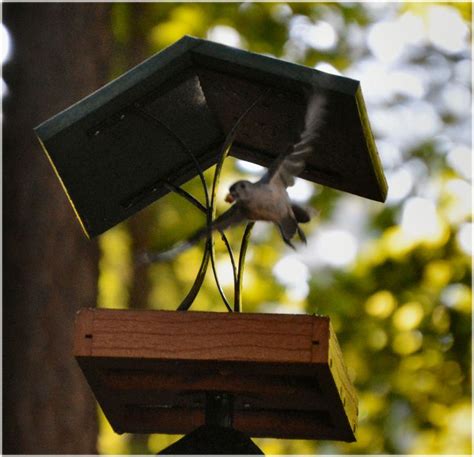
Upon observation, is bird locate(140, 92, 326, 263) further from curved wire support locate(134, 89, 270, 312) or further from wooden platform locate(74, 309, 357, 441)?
wooden platform locate(74, 309, 357, 441)

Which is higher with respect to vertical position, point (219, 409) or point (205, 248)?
point (205, 248)

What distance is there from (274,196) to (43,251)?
2.22 m

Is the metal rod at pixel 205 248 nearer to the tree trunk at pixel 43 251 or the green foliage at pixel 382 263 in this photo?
the tree trunk at pixel 43 251

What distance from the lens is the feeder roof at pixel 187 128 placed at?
256 centimetres

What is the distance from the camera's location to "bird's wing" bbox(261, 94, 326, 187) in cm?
249

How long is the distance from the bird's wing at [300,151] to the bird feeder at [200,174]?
3 centimetres

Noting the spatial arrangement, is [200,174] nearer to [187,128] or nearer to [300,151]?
[187,128]

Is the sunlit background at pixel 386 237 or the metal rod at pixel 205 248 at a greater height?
the sunlit background at pixel 386 237

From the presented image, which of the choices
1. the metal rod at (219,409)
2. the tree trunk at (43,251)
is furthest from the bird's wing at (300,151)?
the tree trunk at (43,251)

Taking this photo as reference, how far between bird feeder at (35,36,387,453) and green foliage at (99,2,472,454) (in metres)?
3.01

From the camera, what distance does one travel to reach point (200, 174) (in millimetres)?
2734

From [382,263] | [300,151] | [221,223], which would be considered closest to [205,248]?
[221,223]

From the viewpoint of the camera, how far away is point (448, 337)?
6223mm

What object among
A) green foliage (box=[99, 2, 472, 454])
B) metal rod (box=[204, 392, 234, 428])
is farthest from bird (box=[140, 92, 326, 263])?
green foliage (box=[99, 2, 472, 454])
